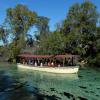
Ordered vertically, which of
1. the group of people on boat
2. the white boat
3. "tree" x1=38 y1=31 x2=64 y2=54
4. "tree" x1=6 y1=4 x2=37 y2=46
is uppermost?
"tree" x1=6 y1=4 x2=37 y2=46

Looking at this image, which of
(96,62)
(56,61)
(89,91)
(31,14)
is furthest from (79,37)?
(89,91)

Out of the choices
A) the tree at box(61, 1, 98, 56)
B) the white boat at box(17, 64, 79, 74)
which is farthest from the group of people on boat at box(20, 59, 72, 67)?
the tree at box(61, 1, 98, 56)

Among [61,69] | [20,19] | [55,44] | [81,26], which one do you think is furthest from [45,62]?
[20,19]

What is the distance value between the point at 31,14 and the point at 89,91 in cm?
6483

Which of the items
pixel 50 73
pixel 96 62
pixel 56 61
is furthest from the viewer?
pixel 96 62

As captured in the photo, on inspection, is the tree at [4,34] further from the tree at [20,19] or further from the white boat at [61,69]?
the white boat at [61,69]

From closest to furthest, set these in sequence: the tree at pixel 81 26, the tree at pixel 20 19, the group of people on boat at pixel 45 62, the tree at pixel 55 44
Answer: the group of people on boat at pixel 45 62 < the tree at pixel 81 26 < the tree at pixel 55 44 < the tree at pixel 20 19

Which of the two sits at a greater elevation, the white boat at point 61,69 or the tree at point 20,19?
the tree at point 20,19

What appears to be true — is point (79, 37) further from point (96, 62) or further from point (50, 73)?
point (50, 73)

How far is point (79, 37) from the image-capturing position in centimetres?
7644

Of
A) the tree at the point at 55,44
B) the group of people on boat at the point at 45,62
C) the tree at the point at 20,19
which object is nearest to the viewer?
the group of people on boat at the point at 45,62

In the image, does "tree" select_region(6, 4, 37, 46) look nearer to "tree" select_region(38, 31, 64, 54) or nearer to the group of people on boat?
"tree" select_region(38, 31, 64, 54)

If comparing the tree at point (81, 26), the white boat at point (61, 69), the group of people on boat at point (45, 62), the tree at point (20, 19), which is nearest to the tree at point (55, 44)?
the tree at point (81, 26)

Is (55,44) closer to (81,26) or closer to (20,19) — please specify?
(81,26)
